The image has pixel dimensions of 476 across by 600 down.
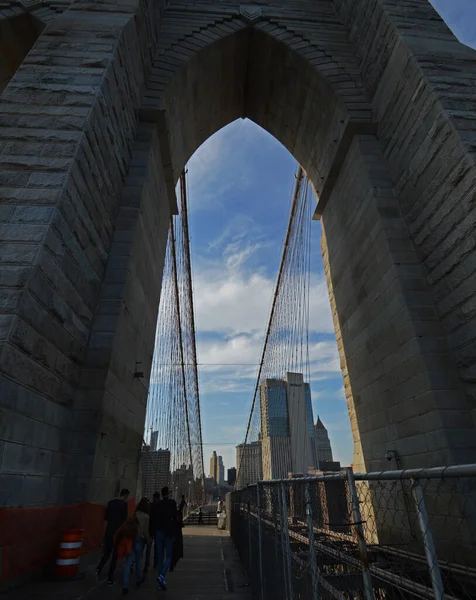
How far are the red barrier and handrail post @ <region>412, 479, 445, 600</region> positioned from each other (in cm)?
358

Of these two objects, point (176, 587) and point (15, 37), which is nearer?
point (176, 587)

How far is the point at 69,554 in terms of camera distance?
4.04 meters

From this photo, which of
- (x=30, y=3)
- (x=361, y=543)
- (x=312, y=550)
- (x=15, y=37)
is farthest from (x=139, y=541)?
(x=30, y=3)

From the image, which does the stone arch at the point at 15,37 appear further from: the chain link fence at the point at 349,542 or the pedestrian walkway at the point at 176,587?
the chain link fence at the point at 349,542

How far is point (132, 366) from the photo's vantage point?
255 inches

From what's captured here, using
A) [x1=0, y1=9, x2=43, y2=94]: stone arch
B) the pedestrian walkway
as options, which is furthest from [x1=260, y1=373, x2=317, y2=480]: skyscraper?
[x1=0, y1=9, x2=43, y2=94]: stone arch

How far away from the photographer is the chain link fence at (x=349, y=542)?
1.53m

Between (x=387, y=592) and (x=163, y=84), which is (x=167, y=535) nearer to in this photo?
(x=387, y=592)

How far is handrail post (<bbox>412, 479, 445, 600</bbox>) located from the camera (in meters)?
1.28

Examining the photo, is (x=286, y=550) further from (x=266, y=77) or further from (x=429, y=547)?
(x=266, y=77)

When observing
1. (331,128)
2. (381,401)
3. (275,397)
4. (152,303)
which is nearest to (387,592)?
(381,401)

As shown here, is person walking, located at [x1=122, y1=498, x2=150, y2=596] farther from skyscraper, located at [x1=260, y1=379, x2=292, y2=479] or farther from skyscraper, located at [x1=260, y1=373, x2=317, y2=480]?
skyscraper, located at [x1=260, y1=379, x2=292, y2=479]

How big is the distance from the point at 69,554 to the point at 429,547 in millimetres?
4105

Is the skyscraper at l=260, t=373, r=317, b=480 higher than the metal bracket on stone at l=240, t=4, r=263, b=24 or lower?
lower
